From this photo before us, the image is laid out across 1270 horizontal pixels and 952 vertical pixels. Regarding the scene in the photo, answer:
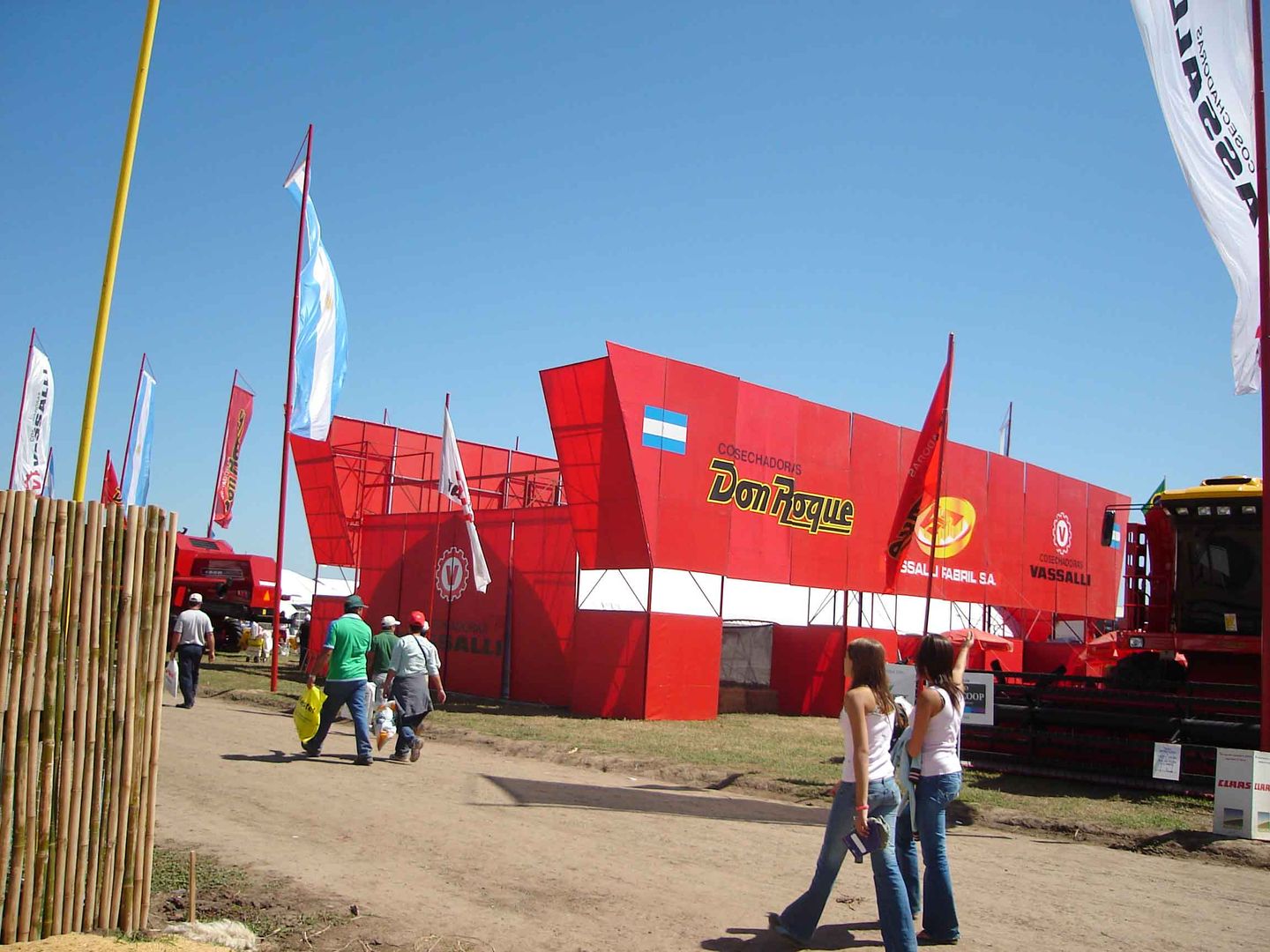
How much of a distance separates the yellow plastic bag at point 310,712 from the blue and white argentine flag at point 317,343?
27.8 feet

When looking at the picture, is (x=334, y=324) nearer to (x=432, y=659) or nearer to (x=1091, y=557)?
(x=432, y=659)

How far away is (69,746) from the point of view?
5.17 meters

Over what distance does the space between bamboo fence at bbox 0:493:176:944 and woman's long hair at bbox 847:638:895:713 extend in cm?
363

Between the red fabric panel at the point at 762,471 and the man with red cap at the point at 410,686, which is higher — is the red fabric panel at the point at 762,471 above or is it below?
above

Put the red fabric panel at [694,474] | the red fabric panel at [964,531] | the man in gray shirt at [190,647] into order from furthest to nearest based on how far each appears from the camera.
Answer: the red fabric panel at [964,531], the red fabric panel at [694,474], the man in gray shirt at [190,647]

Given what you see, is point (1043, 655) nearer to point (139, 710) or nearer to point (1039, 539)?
point (1039, 539)

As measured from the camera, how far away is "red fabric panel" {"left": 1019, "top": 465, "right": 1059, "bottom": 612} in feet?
99.8

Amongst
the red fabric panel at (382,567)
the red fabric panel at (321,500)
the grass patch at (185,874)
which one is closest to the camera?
the grass patch at (185,874)

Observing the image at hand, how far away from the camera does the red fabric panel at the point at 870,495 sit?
2452cm

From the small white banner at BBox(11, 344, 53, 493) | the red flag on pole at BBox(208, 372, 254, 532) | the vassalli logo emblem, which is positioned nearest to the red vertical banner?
the red flag on pole at BBox(208, 372, 254, 532)

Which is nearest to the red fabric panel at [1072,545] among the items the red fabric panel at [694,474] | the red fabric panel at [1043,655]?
the red fabric panel at [1043,655]

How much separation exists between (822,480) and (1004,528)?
8.42 metres

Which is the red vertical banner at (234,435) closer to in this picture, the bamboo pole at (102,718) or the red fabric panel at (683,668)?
the red fabric panel at (683,668)

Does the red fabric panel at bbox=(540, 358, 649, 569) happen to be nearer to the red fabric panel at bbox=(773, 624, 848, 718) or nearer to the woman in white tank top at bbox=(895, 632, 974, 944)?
the red fabric panel at bbox=(773, 624, 848, 718)
